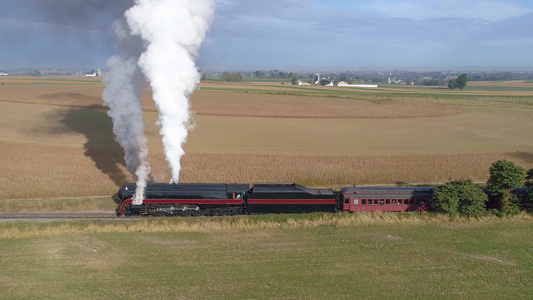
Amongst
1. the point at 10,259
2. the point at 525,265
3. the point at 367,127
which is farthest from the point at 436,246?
the point at 367,127

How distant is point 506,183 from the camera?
22172 millimetres

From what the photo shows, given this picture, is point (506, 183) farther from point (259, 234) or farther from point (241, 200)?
point (241, 200)

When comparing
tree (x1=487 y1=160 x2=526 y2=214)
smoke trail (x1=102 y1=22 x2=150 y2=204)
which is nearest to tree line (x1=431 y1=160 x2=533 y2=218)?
tree (x1=487 y1=160 x2=526 y2=214)

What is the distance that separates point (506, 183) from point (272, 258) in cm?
1417

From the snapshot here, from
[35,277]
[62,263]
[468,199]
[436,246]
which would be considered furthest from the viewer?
[468,199]

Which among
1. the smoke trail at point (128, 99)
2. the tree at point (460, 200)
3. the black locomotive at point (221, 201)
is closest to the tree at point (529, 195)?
the tree at point (460, 200)

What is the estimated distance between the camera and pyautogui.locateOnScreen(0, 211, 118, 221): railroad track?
2302 centimetres

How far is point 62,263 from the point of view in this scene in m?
16.3

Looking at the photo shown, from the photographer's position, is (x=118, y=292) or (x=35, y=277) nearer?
(x=118, y=292)

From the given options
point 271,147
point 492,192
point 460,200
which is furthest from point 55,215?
point 492,192

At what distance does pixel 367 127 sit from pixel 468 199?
1124 inches

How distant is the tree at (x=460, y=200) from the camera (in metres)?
22.2

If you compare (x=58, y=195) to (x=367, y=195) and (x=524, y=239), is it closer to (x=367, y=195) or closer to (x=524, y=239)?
(x=367, y=195)

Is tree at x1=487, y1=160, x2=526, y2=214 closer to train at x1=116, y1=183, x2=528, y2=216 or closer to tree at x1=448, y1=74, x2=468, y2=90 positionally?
train at x1=116, y1=183, x2=528, y2=216
